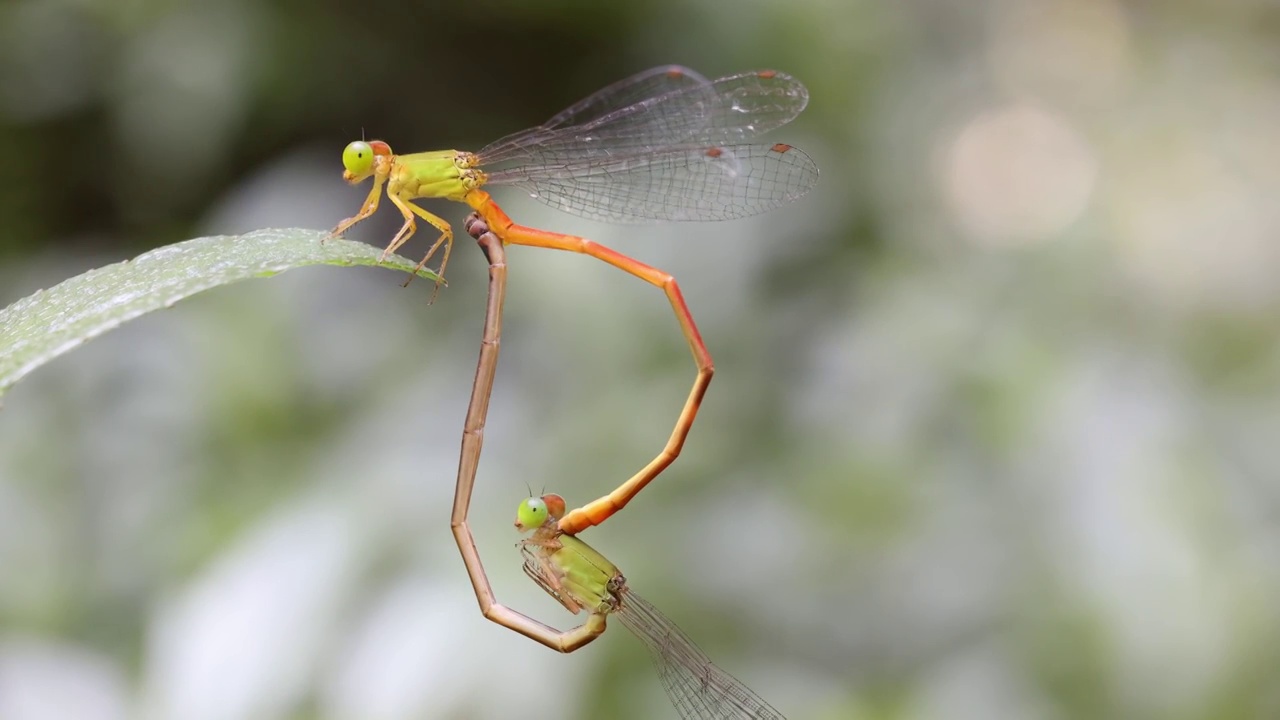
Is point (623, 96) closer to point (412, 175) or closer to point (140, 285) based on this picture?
point (412, 175)

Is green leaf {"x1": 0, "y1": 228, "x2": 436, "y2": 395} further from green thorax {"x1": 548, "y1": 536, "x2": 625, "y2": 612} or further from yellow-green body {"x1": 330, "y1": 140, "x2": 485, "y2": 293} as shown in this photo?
green thorax {"x1": 548, "y1": 536, "x2": 625, "y2": 612}

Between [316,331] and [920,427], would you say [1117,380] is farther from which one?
[316,331]

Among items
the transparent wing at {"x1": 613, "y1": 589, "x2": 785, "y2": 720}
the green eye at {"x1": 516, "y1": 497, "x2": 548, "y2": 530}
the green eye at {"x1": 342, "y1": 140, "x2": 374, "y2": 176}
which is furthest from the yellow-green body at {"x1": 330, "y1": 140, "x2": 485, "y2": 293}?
the transparent wing at {"x1": 613, "y1": 589, "x2": 785, "y2": 720}

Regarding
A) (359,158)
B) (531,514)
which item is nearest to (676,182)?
(359,158)

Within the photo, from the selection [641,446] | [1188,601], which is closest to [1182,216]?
[1188,601]

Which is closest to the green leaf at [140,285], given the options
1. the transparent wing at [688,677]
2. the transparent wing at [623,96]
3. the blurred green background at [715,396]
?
the transparent wing at [623,96]

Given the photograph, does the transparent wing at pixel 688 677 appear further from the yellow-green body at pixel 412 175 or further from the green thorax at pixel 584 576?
the yellow-green body at pixel 412 175
